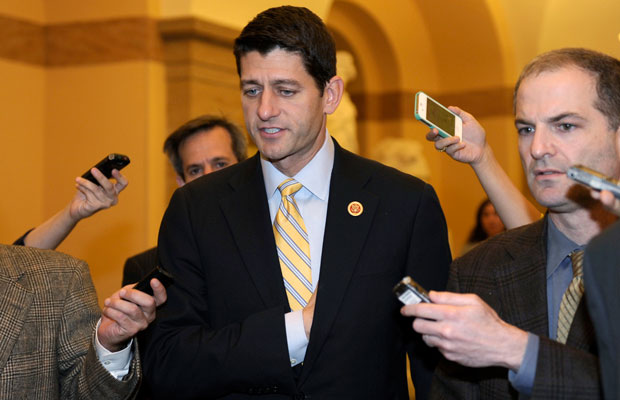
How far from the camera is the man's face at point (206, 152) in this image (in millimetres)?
3848

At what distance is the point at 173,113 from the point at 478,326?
14.9 ft

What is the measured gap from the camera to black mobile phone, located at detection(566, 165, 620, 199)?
5.69 ft

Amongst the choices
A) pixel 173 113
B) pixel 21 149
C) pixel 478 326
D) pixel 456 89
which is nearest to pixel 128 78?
pixel 173 113

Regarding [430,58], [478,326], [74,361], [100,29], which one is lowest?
[74,361]

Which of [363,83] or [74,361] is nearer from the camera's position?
[74,361]

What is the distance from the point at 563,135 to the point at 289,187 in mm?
840

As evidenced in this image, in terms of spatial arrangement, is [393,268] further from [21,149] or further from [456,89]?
[456,89]

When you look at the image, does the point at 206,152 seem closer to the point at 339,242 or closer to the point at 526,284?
the point at 339,242

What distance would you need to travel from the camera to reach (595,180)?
176 centimetres

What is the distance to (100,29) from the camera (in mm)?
6199

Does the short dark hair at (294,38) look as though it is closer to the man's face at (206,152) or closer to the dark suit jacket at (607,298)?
the man's face at (206,152)

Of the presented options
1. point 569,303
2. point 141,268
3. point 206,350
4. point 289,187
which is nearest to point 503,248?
point 569,303

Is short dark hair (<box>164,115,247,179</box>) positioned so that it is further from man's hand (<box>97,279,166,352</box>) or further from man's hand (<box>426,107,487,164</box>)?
man's hand (<box>97,279,166,352</box>)

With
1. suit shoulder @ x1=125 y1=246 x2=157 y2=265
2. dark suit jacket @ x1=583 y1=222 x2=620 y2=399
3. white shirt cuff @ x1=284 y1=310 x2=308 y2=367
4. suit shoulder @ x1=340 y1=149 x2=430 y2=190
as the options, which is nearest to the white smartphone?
suit shoulder @ x1=340 y1=149 x2=430 y2=190
